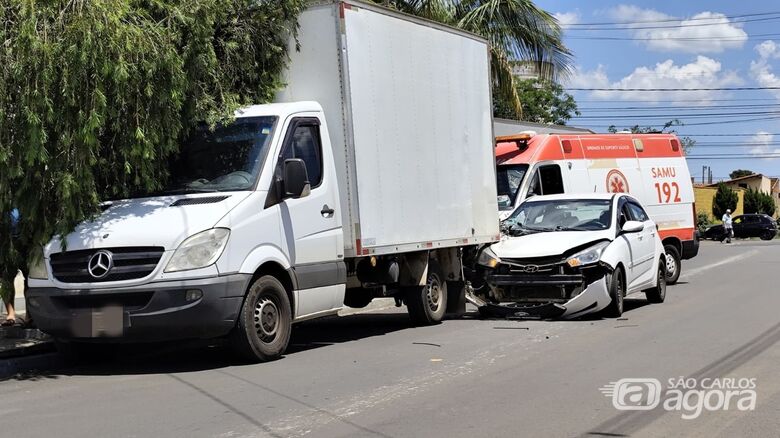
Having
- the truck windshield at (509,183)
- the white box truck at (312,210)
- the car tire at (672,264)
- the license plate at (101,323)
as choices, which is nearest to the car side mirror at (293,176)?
the white box truck at (312,210)

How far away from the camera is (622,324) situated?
11336mm

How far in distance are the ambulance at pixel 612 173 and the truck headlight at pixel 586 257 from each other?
12.5 feet

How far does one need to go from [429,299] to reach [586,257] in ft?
6.99

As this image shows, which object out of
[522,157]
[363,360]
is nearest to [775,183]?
[522,157]

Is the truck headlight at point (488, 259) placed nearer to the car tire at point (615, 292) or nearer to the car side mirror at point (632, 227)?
the car tire at point (615, 292)

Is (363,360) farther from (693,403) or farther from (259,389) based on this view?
(693,403)

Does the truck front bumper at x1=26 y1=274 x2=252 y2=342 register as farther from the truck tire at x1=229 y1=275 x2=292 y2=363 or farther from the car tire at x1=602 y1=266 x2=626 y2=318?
the car tire at x1=602 y1=266 x2=626 y2=318

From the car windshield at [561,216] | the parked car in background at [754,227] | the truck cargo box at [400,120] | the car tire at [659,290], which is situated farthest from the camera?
the parked car in background at [754,227]

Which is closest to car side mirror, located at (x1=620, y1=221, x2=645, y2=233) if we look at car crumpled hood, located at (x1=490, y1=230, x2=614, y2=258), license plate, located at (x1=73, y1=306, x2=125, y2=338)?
car crumpled hood, located at (x1=490, y1=230, x2=614, y2=258)

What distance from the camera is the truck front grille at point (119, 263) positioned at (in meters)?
7.88

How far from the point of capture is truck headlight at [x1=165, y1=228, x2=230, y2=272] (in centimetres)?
789

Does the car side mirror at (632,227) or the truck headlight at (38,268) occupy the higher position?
the truck headlight at (38,268)

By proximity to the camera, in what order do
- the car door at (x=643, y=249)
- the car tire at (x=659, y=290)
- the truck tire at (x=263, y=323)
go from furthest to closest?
the car tire at (x=659, y=290)
the car door at (x=643, y=249)
the truck tire at (x=263, y=323)

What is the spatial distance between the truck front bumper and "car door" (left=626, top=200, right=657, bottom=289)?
675cm
